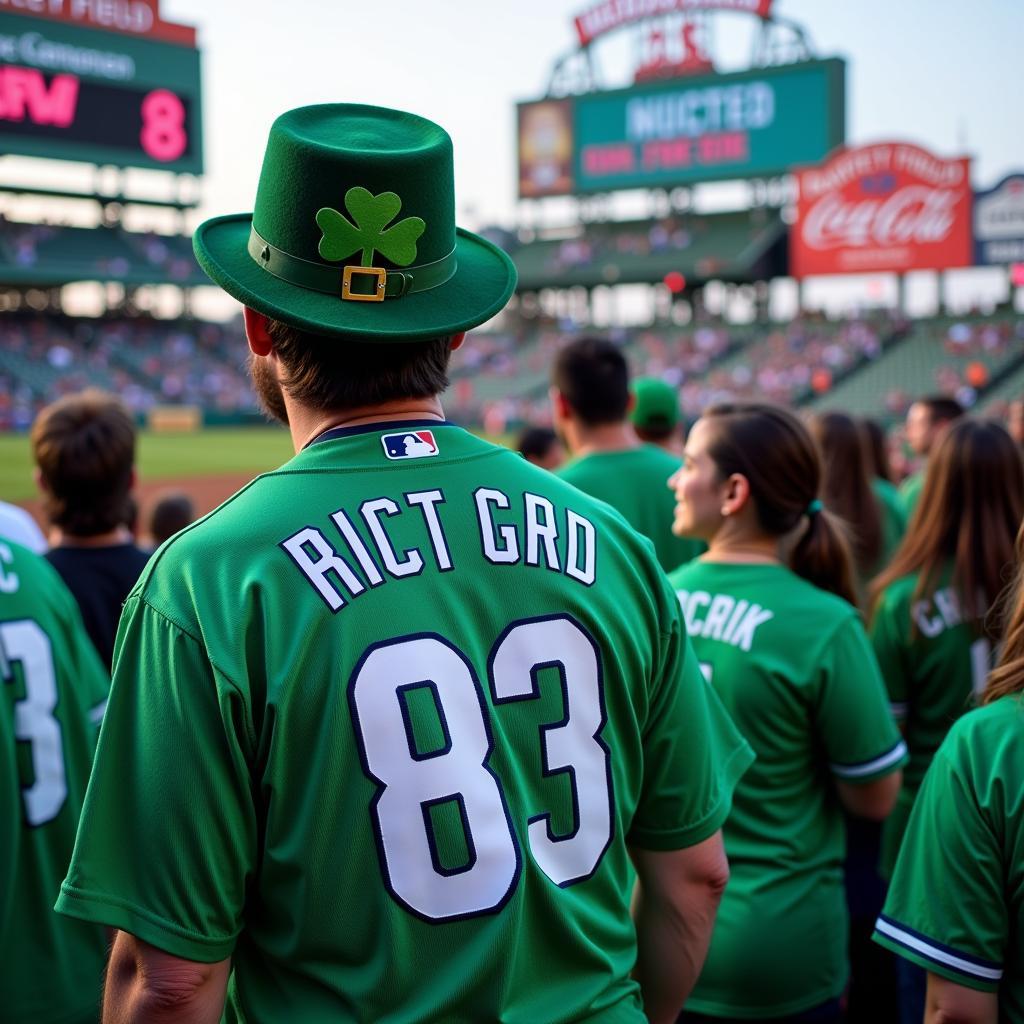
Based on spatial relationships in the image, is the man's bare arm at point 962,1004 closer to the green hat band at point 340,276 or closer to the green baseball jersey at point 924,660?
the green hat band at point 340,276

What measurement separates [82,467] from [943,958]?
8.95 feet

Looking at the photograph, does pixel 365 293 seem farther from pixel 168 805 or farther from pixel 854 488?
pixel 854 488

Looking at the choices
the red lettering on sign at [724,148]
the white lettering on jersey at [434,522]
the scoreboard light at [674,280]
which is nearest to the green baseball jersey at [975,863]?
the white lettering on jersey at [434,522]

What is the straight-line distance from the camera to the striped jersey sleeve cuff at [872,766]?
8.63 feet

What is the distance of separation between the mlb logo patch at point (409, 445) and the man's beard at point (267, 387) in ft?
0.66

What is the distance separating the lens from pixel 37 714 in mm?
2520

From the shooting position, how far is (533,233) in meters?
46.6

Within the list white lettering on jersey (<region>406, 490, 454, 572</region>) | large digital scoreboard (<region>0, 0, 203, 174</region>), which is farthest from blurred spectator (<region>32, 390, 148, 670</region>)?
large digital scoreboard (<region>0, 0, 203, 174</region>)

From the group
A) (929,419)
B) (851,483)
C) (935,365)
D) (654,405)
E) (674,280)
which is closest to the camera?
(851,483)

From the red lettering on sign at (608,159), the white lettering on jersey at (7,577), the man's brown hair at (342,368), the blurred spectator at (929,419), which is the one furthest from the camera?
the red lettering on sign at (608,159)

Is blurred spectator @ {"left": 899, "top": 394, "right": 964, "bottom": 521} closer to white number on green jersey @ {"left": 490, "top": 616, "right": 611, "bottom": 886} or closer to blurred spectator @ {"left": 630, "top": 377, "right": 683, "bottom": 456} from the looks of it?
blurred spectator @ {"left": 630, "top": 377, "right": 683, "bottom": 456}

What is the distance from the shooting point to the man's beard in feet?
5.58

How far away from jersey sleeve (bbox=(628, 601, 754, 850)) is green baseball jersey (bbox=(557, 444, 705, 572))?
245 cm

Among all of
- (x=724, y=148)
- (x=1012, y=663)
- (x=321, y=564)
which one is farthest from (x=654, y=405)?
(x=724, y=148)
